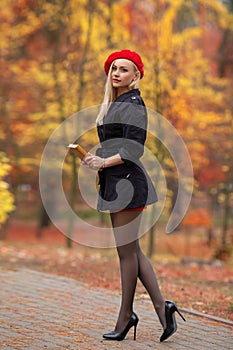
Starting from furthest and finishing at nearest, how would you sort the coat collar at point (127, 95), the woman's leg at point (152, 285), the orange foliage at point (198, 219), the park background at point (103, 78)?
the orange foliage at point (198, 219), the park background at point (103, 78), the woman's leg at point (152, 285), the coat collar at point (127, 95)

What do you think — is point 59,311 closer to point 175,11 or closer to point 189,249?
point 175,11

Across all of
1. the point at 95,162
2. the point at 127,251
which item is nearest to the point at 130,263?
the point at 127,251

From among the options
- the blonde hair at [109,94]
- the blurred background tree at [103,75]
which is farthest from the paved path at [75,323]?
the blurred background tree at [103,75]

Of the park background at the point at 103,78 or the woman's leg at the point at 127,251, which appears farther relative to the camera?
the park background at the point at 103,78

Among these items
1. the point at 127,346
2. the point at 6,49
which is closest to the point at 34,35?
the point at 6,49

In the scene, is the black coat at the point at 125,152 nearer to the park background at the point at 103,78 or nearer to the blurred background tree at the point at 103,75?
the park background at the point at 103,78

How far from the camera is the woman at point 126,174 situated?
486cm

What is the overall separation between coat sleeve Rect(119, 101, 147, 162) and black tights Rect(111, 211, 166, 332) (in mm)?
405

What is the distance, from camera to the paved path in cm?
489

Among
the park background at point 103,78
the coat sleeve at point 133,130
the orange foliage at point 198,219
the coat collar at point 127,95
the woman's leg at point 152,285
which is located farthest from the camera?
the orange foliage at point 198,219

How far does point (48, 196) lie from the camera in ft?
90.1

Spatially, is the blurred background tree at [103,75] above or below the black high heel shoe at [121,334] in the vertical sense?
above

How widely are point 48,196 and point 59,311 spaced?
21.4 m

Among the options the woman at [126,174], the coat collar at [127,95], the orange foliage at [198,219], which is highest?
the coat collar at [127,95]
